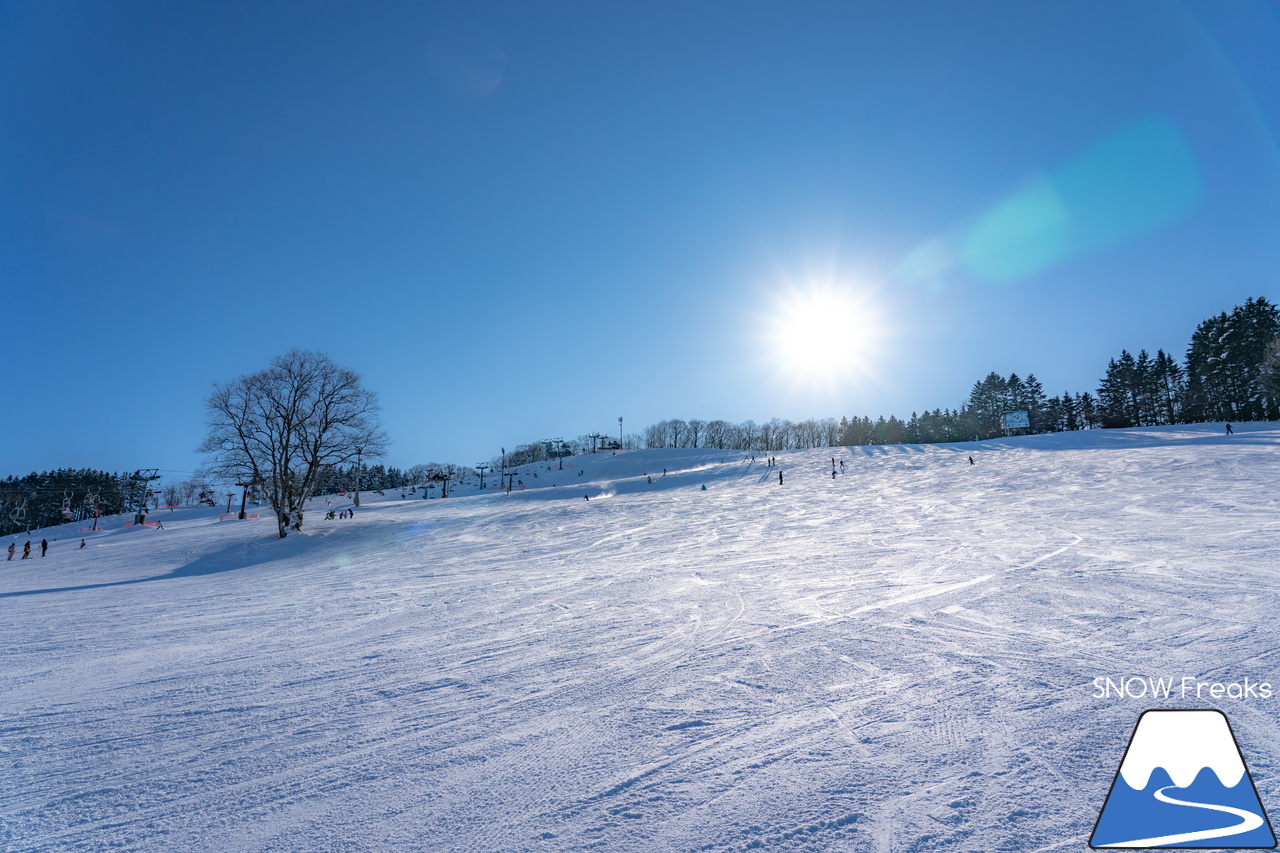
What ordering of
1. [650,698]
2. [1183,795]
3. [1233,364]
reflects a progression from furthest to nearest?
[1233,364]
[650,698]
[1183,795]

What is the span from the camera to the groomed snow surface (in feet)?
11.1

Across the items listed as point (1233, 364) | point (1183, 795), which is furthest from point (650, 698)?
point (1233, 364)

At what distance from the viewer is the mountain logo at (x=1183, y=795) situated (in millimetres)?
3049

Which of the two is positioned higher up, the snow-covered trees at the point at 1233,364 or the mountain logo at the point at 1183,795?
the snow-covered trees at the point at 1233,364

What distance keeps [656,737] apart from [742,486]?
35.3m

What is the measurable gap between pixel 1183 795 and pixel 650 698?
4.01 meters

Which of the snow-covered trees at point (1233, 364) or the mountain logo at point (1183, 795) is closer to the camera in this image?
the mountain logo at point (1183, 795)

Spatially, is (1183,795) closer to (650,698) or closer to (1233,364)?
(650,698)

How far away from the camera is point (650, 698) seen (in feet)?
17.0

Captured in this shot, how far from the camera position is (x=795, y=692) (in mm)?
5133

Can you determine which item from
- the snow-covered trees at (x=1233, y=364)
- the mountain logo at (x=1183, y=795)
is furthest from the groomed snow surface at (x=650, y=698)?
the snow-covered trees at (x=1233, y=364)

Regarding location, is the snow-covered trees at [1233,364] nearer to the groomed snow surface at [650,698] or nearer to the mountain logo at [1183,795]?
the groomed snow surface at [650,698]

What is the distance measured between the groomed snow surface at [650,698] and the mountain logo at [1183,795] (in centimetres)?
12

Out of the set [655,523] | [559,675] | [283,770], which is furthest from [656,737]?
[655,523]
